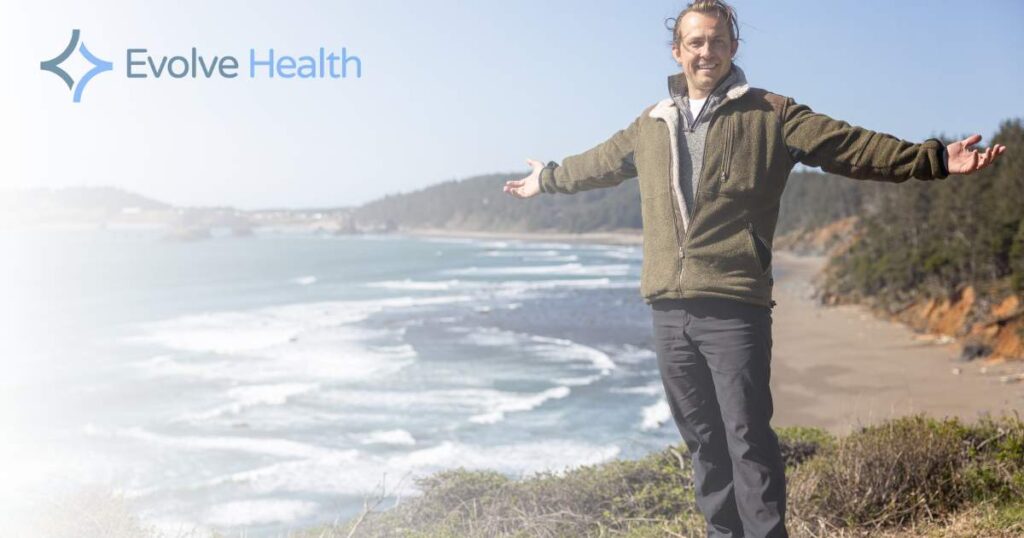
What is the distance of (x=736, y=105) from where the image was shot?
2582 mm

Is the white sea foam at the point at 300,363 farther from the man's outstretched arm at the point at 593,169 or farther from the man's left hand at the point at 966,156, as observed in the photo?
the man's left hand at the point at 966,156

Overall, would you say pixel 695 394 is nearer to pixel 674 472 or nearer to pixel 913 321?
pixel 674 472

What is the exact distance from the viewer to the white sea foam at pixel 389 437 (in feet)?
49.3

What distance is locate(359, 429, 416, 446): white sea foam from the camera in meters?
15.0

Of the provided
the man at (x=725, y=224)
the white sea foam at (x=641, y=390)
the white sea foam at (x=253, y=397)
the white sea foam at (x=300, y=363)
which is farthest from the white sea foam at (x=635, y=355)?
the man at (x=725, y=224)

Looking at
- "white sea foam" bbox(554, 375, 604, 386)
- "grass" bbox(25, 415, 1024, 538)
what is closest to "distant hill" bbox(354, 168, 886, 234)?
"white sea foam" bbox(554, 375, 604, 386)

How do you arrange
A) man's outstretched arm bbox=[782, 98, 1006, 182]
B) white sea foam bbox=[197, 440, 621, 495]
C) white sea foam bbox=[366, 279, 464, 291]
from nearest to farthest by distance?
man's outstretched arm bbox=[782, 98, 1006, 182] < white sea foam bbox=[197, 440, 621, 495] < white sea foam bbox=[366, 279, 464, 291]

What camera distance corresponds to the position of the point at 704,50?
257 cm

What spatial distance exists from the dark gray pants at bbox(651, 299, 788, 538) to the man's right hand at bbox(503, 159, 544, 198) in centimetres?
63

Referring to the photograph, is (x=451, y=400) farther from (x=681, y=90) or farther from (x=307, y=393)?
(x=681, y=90)

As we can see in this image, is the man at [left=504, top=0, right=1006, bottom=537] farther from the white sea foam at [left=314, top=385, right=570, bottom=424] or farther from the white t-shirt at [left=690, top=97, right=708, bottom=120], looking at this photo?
the white sea foam at [left=314, top=385, right=570, bottom=424]

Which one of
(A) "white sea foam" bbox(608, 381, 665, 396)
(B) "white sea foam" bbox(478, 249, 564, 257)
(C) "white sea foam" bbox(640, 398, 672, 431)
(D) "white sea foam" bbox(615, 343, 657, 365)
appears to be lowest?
(B) "white sea foam" bbox(478, 249, 564, 257)

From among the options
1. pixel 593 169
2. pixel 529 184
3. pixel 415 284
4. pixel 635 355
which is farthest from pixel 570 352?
pixel 415 284

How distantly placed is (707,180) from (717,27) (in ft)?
1.45
